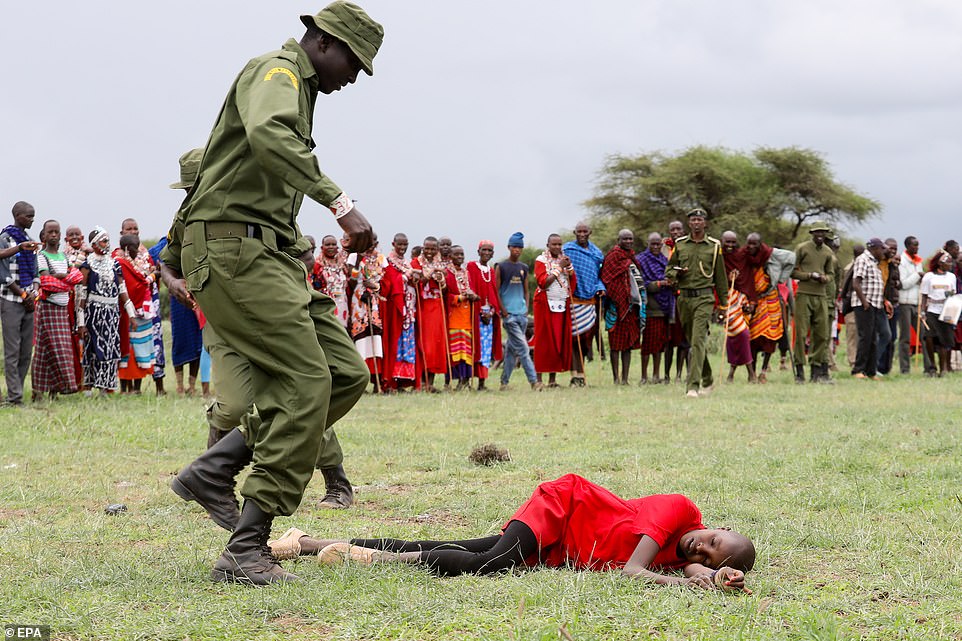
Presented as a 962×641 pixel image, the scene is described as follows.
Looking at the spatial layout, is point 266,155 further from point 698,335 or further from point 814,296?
point 814,296

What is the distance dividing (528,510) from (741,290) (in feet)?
41.2

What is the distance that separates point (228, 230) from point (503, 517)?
2361mm

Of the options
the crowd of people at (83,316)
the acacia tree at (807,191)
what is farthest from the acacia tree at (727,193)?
the crowd of people at (83,316)

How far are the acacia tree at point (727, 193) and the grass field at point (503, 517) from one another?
113 ft

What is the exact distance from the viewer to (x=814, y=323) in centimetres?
1606

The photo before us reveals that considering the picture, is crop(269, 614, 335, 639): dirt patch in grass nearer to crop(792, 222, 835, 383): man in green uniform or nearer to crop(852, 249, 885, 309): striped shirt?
crop(792, 222, 835, 383): man in green uniform

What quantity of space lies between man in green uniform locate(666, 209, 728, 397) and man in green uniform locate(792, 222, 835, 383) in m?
2.63

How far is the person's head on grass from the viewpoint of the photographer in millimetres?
4414

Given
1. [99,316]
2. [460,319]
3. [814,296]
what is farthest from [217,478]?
[814,296]

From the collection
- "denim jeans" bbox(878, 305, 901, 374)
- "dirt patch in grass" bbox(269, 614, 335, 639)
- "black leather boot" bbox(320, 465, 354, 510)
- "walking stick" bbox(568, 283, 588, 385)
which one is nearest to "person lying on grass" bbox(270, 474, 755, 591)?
"dirt patch in grass" bbox(269, 614, 335, 639)

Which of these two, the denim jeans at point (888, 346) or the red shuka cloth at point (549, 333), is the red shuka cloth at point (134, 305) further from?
the denim jeans at point (888, 346)

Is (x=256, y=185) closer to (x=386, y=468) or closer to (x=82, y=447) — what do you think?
(x=386, y=468)

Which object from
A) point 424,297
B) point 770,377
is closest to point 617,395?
point 424,297

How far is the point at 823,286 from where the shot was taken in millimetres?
15922
